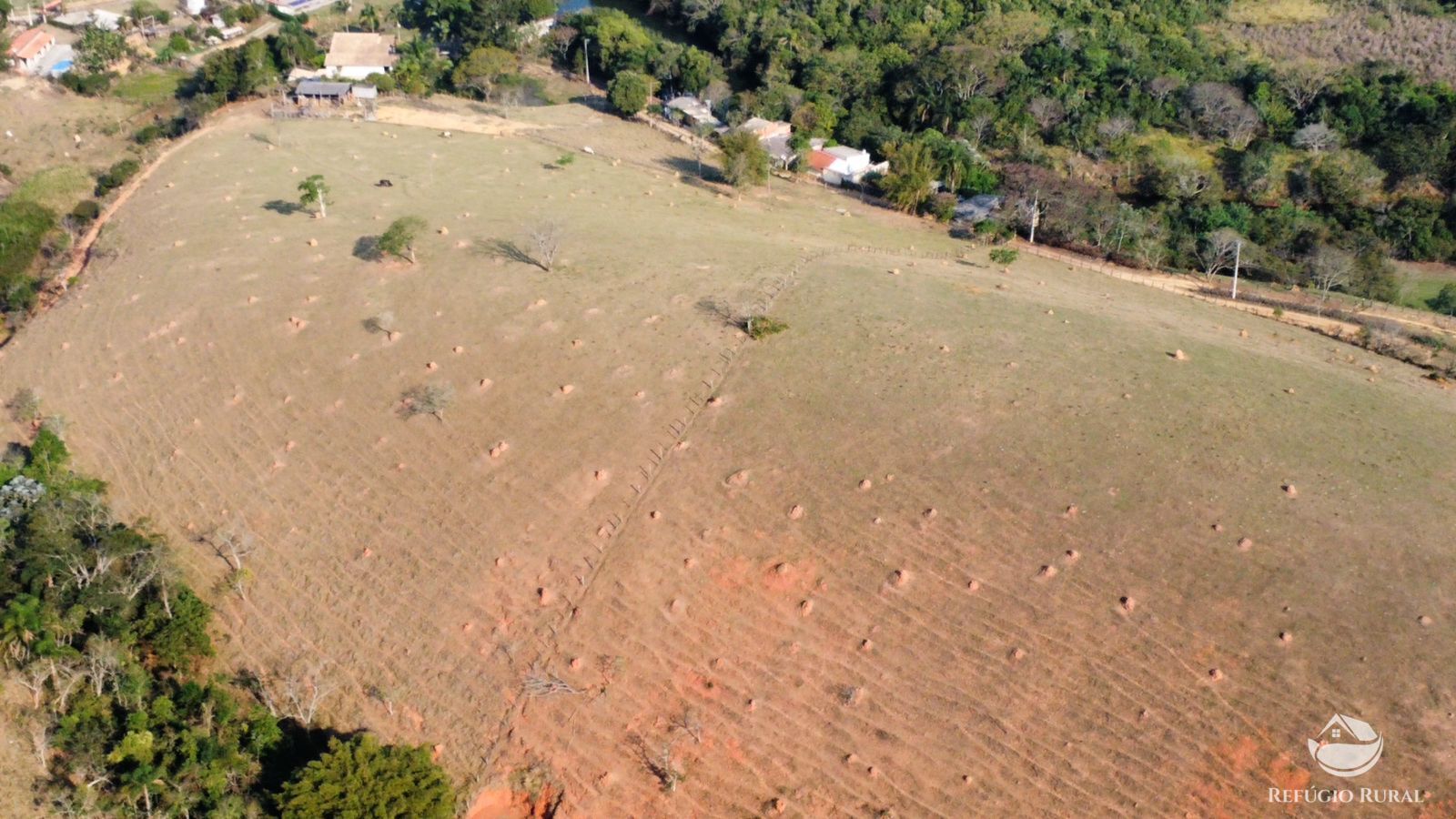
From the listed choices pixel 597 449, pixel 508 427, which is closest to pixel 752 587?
pixel 597 449

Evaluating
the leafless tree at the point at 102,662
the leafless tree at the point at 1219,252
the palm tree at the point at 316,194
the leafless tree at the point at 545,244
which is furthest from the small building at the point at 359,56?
the leafless tree at the point at 1219,252

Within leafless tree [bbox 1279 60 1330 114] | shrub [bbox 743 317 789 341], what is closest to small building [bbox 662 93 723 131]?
shrub [bbox 743 317 789 341]

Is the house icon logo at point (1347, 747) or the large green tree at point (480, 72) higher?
the large green tree at point (480, 72)

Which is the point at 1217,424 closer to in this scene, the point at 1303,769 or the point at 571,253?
the point at 1303,769

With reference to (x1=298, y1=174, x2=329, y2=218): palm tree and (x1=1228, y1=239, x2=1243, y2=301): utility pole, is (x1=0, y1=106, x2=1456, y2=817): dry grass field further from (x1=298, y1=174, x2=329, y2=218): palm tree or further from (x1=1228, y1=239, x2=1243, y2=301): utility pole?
(x1=1228, y1=239, x2=1243, y2=301): utility pole

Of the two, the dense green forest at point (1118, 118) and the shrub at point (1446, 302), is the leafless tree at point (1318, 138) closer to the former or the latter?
the dense green forest at point (1118, 118)

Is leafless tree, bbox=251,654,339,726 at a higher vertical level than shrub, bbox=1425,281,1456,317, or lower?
lower

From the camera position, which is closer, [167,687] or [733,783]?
[733,783]
